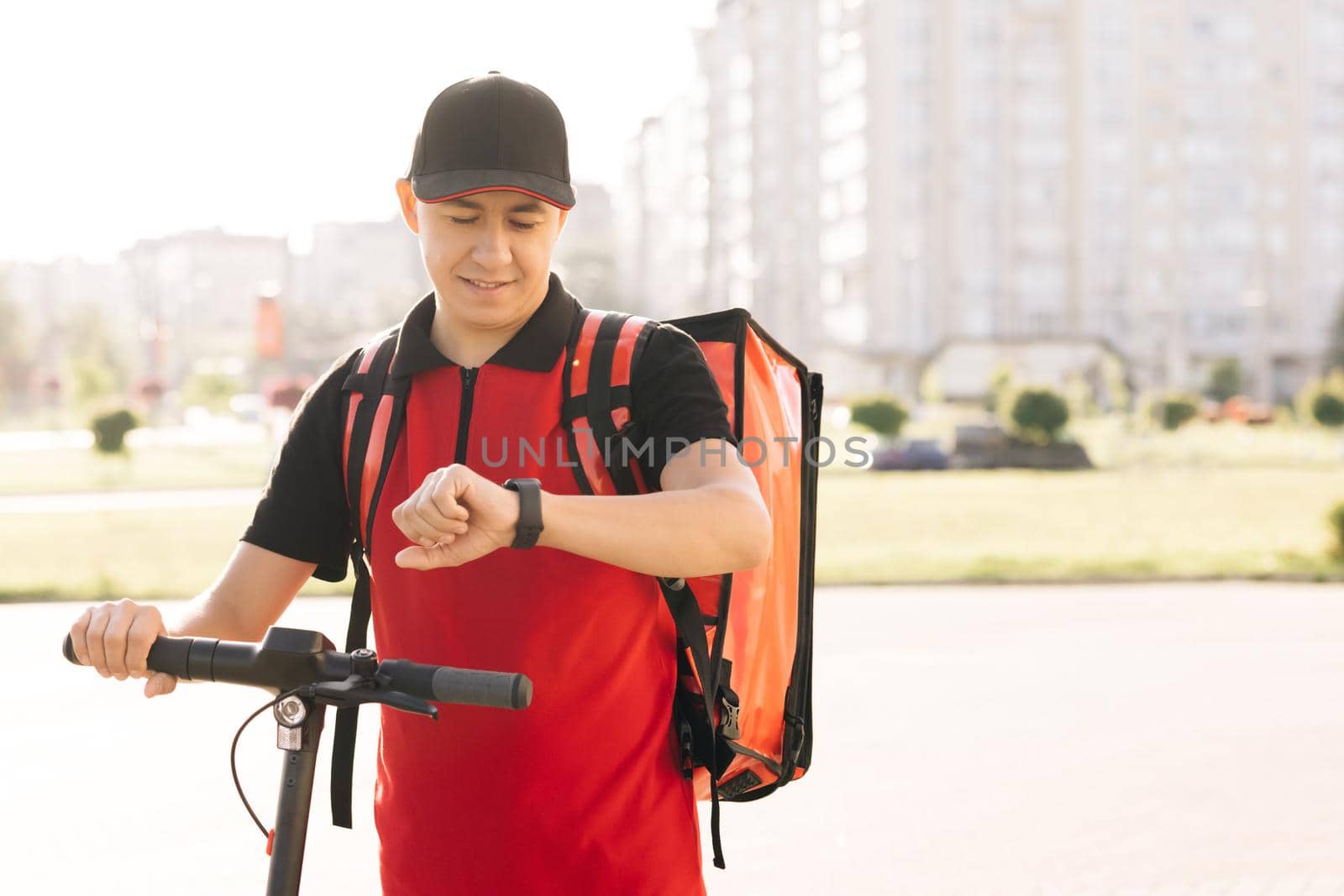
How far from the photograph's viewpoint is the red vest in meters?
2.01

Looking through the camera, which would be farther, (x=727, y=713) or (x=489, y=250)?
(x=727, y=713)

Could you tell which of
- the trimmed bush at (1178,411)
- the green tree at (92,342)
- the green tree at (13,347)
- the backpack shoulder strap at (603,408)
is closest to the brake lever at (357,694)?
the backpack shoulder strap at (603,408)

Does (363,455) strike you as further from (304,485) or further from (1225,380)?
(1225,380)

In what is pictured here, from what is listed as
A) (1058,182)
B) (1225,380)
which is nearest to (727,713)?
(1225,380)

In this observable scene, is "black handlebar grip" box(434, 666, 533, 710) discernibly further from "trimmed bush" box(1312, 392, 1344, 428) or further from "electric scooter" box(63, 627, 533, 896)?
"trimmed bush" box(1312, 392, 1344, 428)

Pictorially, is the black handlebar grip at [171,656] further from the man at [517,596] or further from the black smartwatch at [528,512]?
the black smartwatch at [528,512]

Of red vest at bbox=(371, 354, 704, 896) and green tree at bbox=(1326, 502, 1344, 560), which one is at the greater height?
red vest at bbox=(371, 354, 704, 896)

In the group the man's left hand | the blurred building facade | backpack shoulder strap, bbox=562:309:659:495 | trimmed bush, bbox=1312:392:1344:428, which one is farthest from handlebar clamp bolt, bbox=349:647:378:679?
the blurred building facade

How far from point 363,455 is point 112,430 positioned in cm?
3248

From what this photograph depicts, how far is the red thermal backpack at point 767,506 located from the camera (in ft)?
6.66

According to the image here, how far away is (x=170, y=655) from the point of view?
1815mm

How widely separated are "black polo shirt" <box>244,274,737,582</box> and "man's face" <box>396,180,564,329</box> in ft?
0.21

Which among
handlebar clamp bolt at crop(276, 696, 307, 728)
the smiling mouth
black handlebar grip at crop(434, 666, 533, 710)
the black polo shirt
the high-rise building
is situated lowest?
handlebar clamp bolt at crop(276, 696, 307, 728)

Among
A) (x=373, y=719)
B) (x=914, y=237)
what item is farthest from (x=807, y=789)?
(x=914, y=237)
